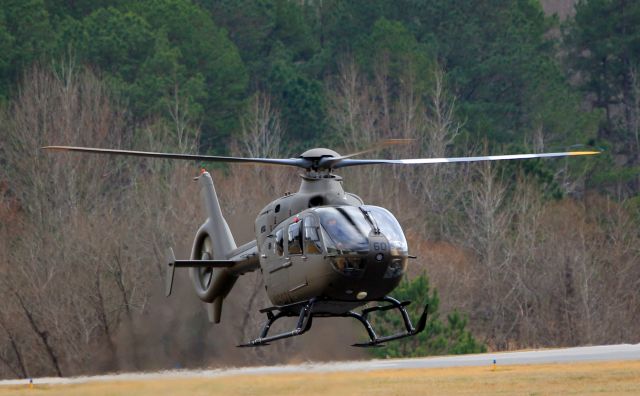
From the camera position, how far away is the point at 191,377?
26.8 meters

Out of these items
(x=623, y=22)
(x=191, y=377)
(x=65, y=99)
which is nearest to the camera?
(x=191, y=377)

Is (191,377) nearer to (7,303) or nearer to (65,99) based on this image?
(7,303)

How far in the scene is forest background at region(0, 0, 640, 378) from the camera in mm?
43500

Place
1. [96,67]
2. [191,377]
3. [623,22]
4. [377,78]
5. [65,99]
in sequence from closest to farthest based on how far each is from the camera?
[191,377] < [65,99] < [96,67] < [377,78] < [623,22]

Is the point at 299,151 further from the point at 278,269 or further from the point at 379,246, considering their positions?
the point at 379,246

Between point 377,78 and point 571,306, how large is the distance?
2464cm

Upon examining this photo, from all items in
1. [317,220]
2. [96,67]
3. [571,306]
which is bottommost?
[571,306]

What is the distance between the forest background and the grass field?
1694mm

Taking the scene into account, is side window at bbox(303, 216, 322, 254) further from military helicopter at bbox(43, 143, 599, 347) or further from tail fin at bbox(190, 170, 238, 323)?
tail fin at bbox(190, 170, 238, 323)

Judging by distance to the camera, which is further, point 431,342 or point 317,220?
point 431,342

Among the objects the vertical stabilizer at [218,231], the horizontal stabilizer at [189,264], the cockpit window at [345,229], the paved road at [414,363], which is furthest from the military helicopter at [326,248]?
the paved road at [414,363]

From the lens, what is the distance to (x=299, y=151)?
72.8 metres

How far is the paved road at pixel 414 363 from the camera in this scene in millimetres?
27875

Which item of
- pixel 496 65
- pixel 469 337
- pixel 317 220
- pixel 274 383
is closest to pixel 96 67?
pixel 496 65
